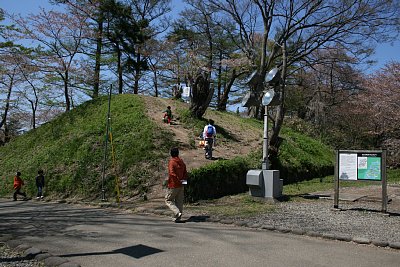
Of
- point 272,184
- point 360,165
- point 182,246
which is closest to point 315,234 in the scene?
point 182,246

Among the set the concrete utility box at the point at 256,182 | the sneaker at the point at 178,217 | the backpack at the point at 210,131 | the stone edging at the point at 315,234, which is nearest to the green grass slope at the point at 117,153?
the concrete utility box at the point at 256,182

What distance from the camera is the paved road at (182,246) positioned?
183 inches

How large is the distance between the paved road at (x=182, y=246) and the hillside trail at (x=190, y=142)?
2817 mm

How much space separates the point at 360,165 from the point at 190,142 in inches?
Result: 306

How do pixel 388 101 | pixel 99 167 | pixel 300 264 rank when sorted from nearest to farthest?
pixel 300 264 → pixel 99 167 → pixel 388 101

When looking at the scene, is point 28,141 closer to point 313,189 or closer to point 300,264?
point 313,189

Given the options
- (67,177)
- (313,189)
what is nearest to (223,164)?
(313,189)

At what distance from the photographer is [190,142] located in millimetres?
14859

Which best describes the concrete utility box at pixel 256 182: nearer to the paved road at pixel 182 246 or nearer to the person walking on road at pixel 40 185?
the paved road at pixel 182 246

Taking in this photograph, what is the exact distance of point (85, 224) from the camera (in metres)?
7.32

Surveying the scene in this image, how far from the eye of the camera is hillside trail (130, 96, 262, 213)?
37.0ft

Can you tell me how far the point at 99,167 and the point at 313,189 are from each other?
8.02 metres

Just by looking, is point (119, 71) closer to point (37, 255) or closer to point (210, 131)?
point (210, 131)

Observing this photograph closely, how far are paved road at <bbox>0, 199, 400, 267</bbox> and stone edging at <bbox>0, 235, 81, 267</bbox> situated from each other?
219mm
